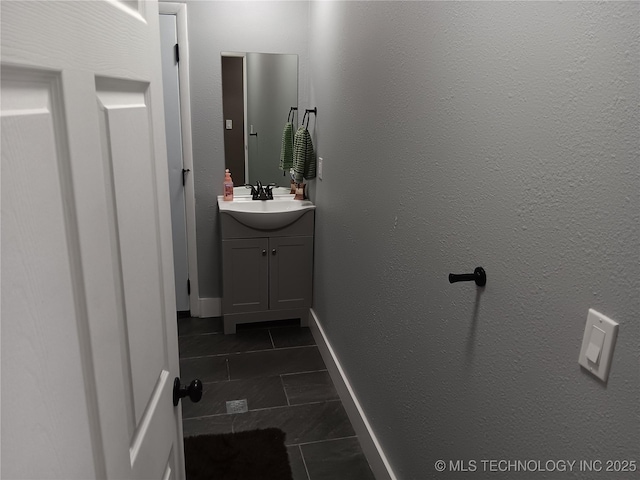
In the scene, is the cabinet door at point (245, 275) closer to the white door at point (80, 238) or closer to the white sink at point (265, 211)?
the white sink at point (265, 211)

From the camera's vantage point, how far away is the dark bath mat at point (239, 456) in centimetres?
207

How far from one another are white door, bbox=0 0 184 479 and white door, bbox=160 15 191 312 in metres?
2.12

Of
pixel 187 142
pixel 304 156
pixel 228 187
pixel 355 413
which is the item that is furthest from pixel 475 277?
pixel 187 142

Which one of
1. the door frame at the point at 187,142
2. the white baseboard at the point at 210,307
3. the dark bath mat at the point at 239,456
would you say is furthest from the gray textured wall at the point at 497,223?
the white baseboard at the point at 210,307

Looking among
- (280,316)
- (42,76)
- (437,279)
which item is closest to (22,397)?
(42,76)

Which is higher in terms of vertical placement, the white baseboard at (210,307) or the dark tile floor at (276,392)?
the white baseboard at (210,307)

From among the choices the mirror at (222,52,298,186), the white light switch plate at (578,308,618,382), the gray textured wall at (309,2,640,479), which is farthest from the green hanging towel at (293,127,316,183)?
the white light switch plate at (578,308,618,382)

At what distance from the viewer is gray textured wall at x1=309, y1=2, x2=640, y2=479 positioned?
0.83m

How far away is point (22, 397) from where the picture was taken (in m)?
0.50

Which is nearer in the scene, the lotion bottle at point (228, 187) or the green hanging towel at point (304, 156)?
the green hanging towel at point (304, 156)

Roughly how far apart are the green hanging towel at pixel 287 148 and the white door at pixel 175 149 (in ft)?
2.08

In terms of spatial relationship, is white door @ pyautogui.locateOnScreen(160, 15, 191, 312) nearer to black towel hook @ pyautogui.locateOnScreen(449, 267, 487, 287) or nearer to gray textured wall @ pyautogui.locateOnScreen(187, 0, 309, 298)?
gray textured wall @ pyautogui.locateOnScreen(187, 0, 309, 298)

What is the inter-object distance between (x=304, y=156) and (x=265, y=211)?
0.43 meters

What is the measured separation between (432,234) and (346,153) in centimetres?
99
